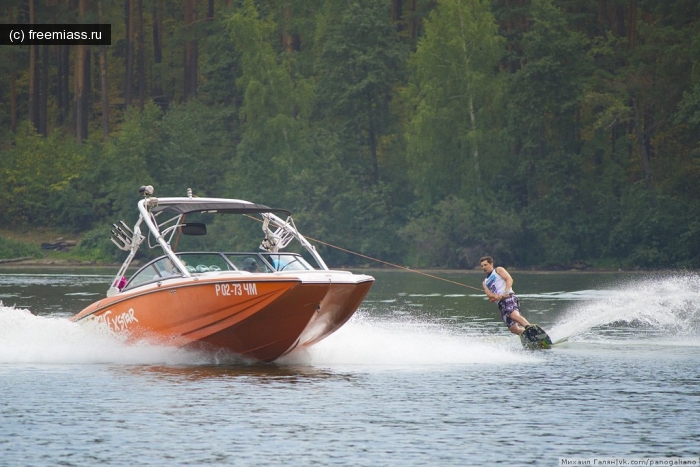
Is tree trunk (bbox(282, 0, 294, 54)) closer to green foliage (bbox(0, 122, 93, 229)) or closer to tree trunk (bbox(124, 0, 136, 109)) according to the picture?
tree trunk (bbox(124, 0, 136, 109))

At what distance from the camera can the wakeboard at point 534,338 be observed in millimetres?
23766

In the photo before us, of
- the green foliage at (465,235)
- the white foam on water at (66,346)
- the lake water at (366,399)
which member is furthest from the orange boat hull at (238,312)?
the green foliage at (465,235)

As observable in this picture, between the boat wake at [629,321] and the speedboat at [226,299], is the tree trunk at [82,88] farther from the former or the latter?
the speedboat at [226,299]

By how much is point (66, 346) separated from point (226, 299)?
412cm

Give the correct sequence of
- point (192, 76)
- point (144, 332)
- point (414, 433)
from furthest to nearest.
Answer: point (192, 76) < point (144, 332) < point (414, 433)

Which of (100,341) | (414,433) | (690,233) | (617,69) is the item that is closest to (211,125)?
(617,69)

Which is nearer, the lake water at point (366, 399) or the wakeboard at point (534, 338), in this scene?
the lake water at point (366, 399)

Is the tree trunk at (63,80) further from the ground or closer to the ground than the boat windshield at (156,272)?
further from the ground

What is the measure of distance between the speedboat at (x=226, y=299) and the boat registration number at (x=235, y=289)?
0.6 inches

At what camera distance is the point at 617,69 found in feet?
248

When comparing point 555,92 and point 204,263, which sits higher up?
point 555,92

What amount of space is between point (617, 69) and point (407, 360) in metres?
55.9

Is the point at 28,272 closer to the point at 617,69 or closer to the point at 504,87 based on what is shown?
the point at 504,87

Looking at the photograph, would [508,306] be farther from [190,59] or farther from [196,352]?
[190,59]
